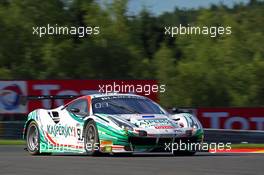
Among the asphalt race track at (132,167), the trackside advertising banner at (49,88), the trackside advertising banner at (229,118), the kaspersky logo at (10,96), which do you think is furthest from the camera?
the trackside advertising banner at (49,88)

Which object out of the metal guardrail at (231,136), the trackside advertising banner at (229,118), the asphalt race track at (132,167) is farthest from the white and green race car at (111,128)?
the trackside advertising banner at (229,118)

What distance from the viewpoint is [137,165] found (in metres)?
9.39

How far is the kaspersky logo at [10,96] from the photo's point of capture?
A: 78.1 ft

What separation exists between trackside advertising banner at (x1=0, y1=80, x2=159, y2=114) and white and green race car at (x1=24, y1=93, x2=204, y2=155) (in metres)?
10.4

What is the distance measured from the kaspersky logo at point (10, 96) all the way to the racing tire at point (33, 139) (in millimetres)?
10186

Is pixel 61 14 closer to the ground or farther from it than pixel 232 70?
farther from it

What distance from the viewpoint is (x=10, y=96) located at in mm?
23953

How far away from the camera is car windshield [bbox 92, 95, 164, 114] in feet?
40.4

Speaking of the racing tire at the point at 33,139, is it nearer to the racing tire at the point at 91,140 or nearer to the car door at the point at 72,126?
the car door at the point at 72,126

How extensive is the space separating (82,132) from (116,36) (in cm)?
2285

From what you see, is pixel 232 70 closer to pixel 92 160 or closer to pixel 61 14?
pixel 61 14

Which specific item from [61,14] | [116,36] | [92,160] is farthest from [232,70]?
[92,160]

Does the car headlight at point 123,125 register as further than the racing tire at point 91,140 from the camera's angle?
No

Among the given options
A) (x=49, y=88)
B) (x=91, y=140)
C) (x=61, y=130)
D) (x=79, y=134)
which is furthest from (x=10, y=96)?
(x=91, y=140)
